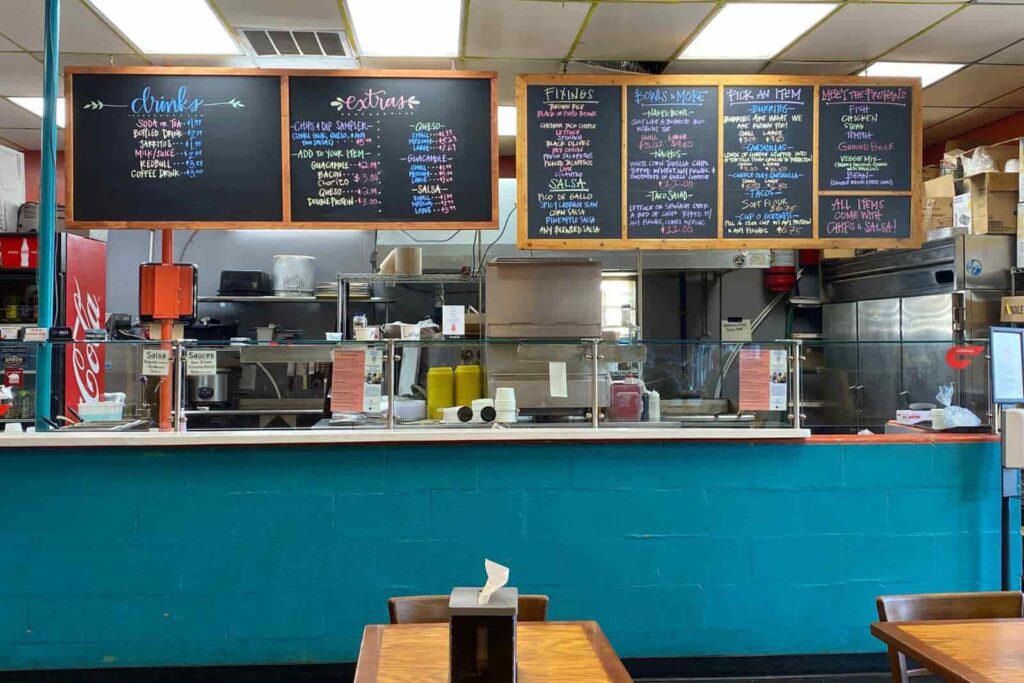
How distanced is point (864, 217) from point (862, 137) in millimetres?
430

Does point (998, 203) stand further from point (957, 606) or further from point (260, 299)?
point (260, 299)

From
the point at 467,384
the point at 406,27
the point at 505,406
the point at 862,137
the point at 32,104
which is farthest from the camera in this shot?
the point at 32,104

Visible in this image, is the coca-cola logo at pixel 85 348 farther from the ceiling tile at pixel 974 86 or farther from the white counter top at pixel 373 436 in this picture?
the ceiling tile at pixel 974 86

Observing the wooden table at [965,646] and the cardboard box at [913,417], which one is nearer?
the wooden table at [965,646]

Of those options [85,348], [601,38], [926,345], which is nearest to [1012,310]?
[926,345]

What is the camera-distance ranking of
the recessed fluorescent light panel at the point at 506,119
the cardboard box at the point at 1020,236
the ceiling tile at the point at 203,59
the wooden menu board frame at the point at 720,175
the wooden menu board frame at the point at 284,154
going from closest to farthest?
the wooden menu board frame at the point at 284,154
the wooden menu board frame at the point at 720,175
the ceiling tile at the point at 203,59
the cardboard box at the point at 1020,236
the recessed fluorescent light panel at the point at 506,119

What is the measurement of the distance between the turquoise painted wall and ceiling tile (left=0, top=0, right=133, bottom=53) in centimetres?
254

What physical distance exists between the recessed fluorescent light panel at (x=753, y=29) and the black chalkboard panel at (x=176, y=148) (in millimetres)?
A: 2463

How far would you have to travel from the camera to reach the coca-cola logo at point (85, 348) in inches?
144

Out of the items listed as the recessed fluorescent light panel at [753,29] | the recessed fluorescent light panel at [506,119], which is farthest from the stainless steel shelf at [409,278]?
the recessed fluorescent light panel at [753,29]

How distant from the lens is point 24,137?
7.09 metres

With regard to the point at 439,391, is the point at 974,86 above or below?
above

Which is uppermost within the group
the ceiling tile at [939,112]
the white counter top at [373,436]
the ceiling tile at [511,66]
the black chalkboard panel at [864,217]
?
the ceiling tile at [939,112]

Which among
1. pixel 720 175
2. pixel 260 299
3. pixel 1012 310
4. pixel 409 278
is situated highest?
pixel 720 175
